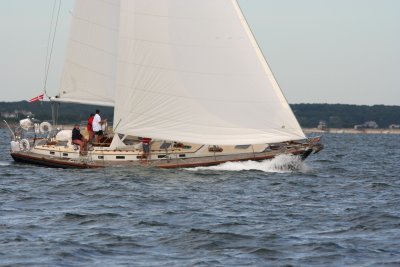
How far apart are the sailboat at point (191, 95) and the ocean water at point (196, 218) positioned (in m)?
1.16

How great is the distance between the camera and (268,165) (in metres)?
35.9

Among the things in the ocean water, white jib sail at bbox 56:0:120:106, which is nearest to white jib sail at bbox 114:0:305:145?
the ocean water

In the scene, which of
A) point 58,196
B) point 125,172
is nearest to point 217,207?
point 58,196

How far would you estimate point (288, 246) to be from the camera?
18625 millimetres

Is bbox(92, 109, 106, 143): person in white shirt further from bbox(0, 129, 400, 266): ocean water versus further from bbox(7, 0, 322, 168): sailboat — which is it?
bbox(0, 129, 400, 266): ocean water

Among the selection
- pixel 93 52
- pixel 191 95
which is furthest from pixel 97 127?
pixel 191 95

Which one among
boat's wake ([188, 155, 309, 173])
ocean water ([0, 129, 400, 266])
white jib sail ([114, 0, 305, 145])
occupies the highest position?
white jib sail ([114, 0, 305, 145])

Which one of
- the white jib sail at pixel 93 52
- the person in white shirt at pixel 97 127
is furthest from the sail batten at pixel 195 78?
the white jib sail at pixel 93 52

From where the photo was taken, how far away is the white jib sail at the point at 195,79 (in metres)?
35.0

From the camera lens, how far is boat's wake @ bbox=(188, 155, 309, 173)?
116ft

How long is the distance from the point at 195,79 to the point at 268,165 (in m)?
4.26

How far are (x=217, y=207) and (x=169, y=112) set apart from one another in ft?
37.5

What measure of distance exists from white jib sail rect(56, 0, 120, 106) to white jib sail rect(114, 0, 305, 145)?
7.09ft

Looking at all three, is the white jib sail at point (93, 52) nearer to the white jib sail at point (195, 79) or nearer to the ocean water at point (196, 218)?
the white jib sail at point (195, 79)
